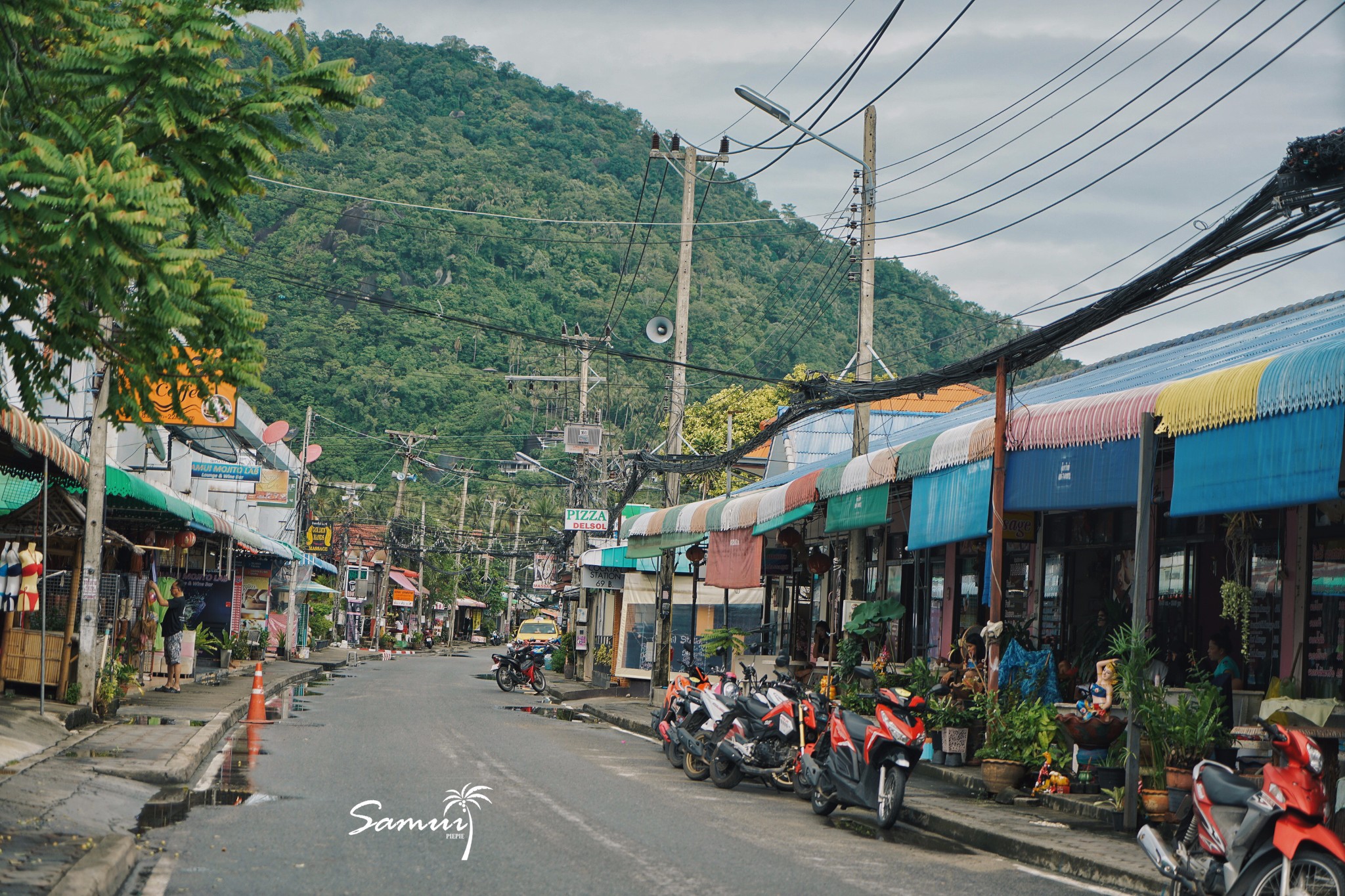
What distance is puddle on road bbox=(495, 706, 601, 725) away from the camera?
25.5m

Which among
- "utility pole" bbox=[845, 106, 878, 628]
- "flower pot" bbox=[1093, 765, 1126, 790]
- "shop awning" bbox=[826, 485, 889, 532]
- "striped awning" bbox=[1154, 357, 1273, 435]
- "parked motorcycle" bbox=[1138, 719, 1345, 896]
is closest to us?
"parked motorcycle" bbox=[1138, 719, 1345, 896]

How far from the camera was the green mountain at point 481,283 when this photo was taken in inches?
1940

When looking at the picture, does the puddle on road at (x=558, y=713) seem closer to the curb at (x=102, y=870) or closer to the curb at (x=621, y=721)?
the curb at (x=621, y=721)

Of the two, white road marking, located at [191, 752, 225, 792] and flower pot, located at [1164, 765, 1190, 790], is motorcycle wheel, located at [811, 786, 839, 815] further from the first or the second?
white road marking, located at [191, 752, 225, 792]

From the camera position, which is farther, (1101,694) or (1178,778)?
(1101,694)

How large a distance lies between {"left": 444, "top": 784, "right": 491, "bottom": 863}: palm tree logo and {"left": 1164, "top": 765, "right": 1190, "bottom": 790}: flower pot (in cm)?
584

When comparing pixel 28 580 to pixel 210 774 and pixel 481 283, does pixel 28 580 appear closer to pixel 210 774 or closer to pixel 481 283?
pixel 210 774

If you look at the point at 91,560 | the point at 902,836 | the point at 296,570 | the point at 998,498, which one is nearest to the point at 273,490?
the point at 296,570

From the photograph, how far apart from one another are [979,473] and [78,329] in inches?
389

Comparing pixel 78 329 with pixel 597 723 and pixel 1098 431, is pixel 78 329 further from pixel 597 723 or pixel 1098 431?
pixel 597 723

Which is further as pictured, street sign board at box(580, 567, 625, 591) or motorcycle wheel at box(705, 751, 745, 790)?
street sign board at box(580, 567, 625, 591)

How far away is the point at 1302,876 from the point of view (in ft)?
23.4

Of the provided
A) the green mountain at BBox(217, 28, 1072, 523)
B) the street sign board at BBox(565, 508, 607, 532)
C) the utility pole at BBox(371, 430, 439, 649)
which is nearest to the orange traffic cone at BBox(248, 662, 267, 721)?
the street sign board at BBox(565, 508, 607, 532)

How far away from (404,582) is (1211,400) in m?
83.5
